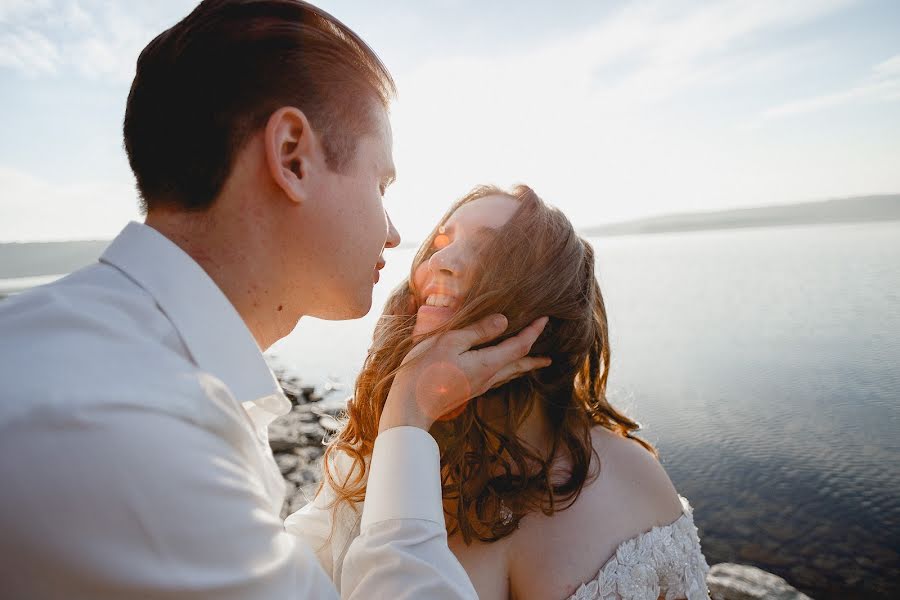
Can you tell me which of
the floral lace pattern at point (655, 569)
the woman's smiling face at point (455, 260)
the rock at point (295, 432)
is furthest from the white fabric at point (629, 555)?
the rock at point (295, 432)

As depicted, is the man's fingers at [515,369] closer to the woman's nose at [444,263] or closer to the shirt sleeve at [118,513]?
the woman's nose at [444,263]

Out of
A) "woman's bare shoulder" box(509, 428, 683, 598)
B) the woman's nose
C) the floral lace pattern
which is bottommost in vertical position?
the floral lace pattern

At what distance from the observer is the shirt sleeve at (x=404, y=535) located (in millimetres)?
1491

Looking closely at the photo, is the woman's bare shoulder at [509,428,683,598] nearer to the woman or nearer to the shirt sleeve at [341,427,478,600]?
the woman

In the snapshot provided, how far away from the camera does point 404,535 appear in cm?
159

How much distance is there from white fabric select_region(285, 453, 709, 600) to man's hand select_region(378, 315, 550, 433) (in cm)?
68

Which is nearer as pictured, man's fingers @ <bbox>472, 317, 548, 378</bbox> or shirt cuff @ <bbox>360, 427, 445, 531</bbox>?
shirt cuff @ <bbox>360, 427, 445, 531</bbox>

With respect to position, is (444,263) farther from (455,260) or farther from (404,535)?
(404,535)

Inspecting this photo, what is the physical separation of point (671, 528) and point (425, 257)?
76.4 inches

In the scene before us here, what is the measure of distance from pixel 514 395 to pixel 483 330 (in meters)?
0.63

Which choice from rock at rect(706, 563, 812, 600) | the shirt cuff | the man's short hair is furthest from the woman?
rock at rect(706, 563, 812, 600)

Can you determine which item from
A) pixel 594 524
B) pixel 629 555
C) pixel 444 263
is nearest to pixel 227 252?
pixel 444 263

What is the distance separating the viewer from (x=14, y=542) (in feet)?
2.93

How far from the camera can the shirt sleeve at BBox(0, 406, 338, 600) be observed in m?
0.89
